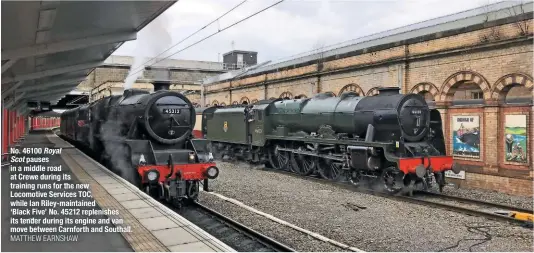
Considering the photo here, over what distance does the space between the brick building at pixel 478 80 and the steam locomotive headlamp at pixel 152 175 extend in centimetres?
933

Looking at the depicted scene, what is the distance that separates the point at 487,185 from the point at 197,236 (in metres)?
9.95

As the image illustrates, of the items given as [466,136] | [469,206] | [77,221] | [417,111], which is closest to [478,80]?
[466,136]

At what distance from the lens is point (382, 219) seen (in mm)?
8484

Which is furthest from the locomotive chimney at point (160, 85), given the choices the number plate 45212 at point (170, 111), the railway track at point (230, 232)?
the railway track at point (230, 232)

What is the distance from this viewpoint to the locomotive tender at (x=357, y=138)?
11289 mm

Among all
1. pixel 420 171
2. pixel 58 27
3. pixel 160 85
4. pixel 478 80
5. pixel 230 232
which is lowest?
pixel 230 232

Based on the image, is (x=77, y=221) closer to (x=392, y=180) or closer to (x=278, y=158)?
(x=392, y=180)

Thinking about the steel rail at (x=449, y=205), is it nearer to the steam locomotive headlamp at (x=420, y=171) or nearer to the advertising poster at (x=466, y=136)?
the steam locomotive headlamp at (x=420, y=171)

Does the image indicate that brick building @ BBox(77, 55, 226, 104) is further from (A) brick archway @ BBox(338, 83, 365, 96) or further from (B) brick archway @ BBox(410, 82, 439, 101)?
(B) brick archway @ BBox(410, 82, 439, 101)

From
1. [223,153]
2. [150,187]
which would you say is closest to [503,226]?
[150,187]

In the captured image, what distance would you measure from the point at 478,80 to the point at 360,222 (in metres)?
6.86

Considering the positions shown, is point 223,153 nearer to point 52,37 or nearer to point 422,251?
point 52,37

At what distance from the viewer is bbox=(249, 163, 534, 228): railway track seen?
8156 mm

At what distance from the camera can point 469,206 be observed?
→ 9.91 meters
